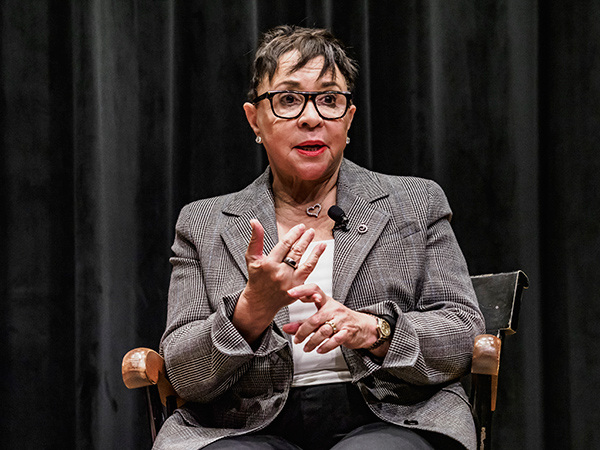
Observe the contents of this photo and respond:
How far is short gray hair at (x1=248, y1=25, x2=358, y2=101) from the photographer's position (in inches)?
63.4

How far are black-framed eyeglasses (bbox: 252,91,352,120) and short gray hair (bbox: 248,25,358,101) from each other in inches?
2.1

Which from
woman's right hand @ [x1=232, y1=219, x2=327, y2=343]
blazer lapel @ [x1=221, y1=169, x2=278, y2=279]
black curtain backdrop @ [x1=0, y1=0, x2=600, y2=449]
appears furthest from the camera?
black curtain backdrop @ [x1=0, y1=0, x2=600, y2=449]

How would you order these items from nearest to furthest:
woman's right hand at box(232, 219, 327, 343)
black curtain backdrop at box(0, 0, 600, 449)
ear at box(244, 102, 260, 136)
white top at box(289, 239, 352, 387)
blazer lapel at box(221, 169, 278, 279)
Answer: woman's right hand at box(232, 219, 327, 343)
white top at box(289, 239, 352, 387)
blazer lapel at box(221, 169, 278, 279)
ear at box(244, 102, 260, 136)
black curtain backdrop at box(0, 0, 600, 449)

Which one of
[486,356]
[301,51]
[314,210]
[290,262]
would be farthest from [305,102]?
[486,356]

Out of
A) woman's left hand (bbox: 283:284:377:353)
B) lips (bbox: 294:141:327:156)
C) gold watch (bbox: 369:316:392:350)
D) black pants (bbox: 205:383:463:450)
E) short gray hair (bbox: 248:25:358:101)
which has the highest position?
short gray hair (bbox: 248:25:358:101)

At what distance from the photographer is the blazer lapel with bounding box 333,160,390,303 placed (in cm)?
150

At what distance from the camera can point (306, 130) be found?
158cm

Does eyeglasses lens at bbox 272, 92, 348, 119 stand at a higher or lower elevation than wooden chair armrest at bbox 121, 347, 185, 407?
higher

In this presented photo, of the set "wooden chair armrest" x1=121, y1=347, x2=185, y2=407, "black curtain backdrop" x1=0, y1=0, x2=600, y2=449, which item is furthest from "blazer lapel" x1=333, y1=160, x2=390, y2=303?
"black curtain backdrop" x1=0, y1=0, x2=600, y2=449

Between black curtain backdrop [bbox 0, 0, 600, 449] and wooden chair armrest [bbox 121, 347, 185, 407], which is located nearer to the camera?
wooden chair armrest [bbox 121, 347, 185, 407]

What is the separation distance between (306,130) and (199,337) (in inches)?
21.2

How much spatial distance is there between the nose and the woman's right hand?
0.37 metres

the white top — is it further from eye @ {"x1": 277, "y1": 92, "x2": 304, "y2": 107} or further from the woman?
eye @ {"x1": 277, "y1": 92, "x2": 304, "y2": 107}

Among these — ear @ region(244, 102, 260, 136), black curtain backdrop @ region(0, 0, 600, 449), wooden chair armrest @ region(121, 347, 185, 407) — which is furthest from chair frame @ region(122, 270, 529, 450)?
ear @ region(244, 102, 260, 136)
